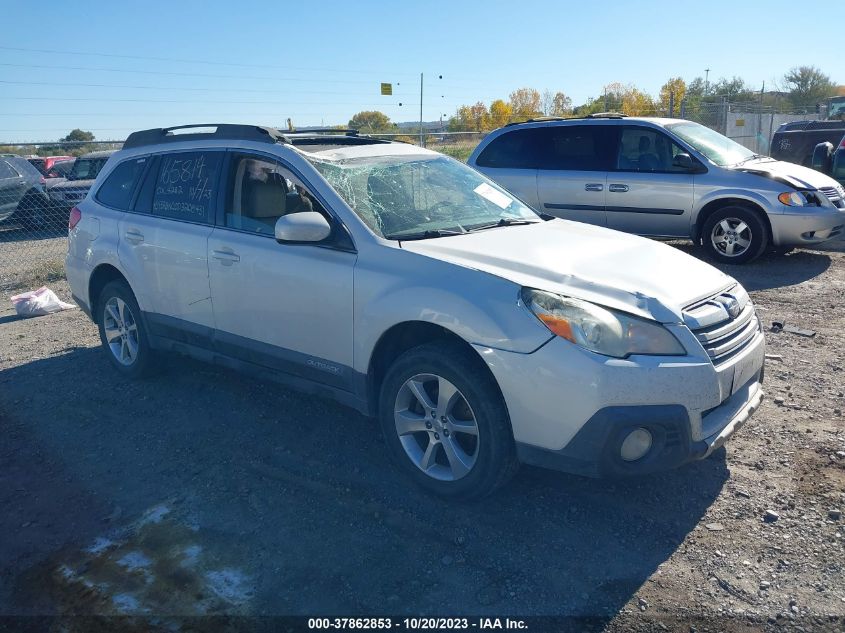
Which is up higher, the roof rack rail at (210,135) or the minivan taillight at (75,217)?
the roof rack rail at (210,135)

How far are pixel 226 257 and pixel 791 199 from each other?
6852 millimetres

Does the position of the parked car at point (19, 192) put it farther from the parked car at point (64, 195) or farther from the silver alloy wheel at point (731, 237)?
the silver alloy wheel at point (731, 237)

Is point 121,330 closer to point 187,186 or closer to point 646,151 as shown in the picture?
point 187,186

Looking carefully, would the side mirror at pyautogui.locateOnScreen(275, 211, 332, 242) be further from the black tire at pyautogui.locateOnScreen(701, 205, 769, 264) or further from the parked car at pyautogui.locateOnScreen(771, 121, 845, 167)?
the parked car at pyautogui.locateOnScreen(771, 121, 845, 167)

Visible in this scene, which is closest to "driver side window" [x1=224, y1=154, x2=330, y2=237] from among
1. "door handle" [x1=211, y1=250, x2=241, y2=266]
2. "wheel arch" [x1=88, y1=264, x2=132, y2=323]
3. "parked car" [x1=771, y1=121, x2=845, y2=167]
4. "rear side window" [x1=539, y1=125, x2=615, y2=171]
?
"door handle" [x1=211, y1=250, x2=241, y2=266]

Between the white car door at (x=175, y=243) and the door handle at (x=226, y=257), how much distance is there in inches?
5.0

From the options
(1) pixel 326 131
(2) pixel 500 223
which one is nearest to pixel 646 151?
(1) pixel 326 131

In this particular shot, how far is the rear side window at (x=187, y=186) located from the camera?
4.79 meters

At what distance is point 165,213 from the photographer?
5.11 meters

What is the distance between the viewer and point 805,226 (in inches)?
332

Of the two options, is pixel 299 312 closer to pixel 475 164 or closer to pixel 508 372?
pixel 508 372

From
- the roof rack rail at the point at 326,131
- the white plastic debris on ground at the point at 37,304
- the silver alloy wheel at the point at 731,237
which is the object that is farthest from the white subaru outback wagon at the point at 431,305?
the silver alloy wheel at the point at 731,237

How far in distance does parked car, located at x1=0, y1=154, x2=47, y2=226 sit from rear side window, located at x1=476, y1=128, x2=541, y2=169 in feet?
31.5

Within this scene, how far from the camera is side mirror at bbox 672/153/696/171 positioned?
29.2 ft
